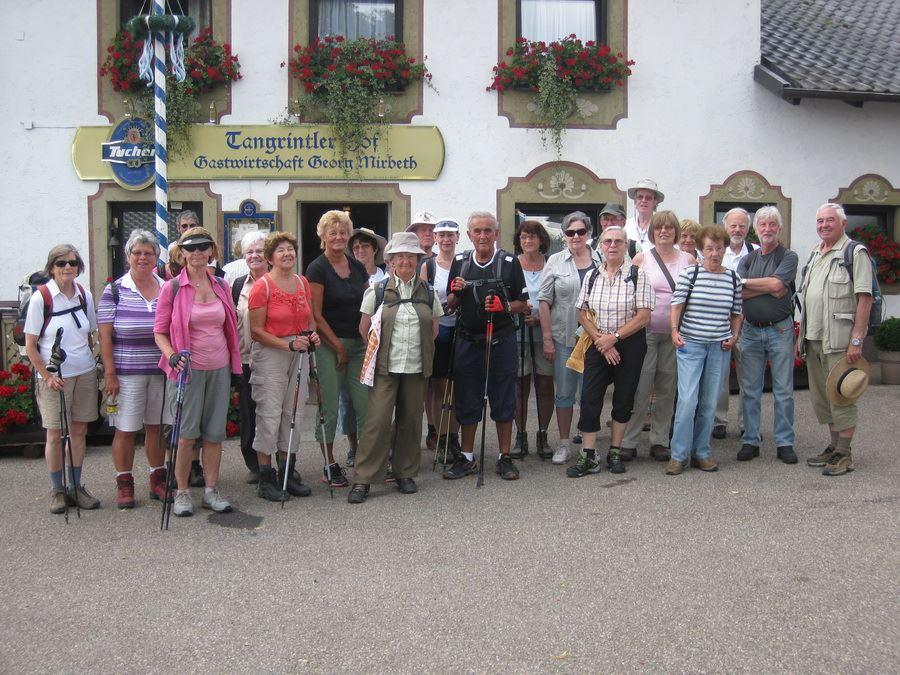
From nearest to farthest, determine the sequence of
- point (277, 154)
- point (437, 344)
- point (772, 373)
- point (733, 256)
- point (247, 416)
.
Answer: point (247, 416), point (772, 373), point (437, 344), point (733, 256), point (277, 154)

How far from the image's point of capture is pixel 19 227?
1041 cm

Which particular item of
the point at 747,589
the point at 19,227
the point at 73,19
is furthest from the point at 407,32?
the point at 747,589

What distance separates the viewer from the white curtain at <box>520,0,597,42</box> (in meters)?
10.9

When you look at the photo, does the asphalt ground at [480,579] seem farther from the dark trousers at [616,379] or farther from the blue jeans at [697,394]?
the dark trousers at [616,379]

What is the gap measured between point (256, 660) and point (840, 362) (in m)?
4.75

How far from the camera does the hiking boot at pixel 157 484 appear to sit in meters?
5.91

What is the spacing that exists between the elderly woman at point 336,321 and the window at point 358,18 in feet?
17.7

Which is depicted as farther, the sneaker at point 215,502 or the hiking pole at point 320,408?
the hiking pole at point 320,408

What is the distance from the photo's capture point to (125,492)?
573 cm

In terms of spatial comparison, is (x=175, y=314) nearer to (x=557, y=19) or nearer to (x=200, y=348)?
(x=200, y=348)

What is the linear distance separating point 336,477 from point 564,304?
2191 millimetres

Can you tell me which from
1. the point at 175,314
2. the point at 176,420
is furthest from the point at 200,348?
the point at 176,420

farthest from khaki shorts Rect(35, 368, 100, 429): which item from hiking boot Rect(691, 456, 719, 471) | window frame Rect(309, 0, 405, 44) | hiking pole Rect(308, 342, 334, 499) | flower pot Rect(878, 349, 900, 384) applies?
flower pot Rect(878, 349, 900, 384)

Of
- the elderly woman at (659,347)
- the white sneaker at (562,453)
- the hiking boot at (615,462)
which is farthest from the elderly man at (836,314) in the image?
the white sneaker at (562,453)
